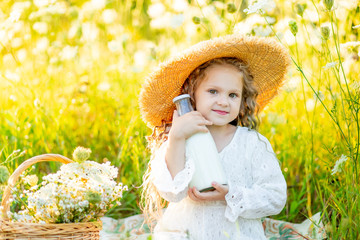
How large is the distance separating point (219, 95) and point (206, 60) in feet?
0.56

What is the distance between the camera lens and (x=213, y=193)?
2.01 metres

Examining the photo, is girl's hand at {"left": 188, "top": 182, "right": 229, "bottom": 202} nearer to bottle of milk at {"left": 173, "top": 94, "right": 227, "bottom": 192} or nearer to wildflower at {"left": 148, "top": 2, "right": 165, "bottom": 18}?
bottle of milk at {"left": 173, "top": 94, "right": 227, "bottom": 192}

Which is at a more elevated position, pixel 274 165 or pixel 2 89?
pixel 2 89

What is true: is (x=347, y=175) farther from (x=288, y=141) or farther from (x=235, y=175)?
(x=288, y=141)

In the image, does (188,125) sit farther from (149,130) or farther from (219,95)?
→ (149,130)

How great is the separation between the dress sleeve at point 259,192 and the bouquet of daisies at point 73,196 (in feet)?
1.53

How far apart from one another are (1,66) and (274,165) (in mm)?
2727

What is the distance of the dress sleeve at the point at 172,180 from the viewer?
6.53 feet

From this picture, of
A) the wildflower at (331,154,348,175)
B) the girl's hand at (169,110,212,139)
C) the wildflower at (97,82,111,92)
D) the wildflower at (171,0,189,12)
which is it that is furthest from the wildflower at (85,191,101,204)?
the wildflower at (97,82,111,92)

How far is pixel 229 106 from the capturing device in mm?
2131

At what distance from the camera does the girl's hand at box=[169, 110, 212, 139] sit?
203 centimetres

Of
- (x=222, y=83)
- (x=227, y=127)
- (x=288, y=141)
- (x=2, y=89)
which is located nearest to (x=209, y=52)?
(x=222, y=83)

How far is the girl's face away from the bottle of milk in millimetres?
119

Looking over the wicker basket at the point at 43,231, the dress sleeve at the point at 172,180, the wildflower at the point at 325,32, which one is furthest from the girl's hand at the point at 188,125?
the wildflower at the point at 325,32
